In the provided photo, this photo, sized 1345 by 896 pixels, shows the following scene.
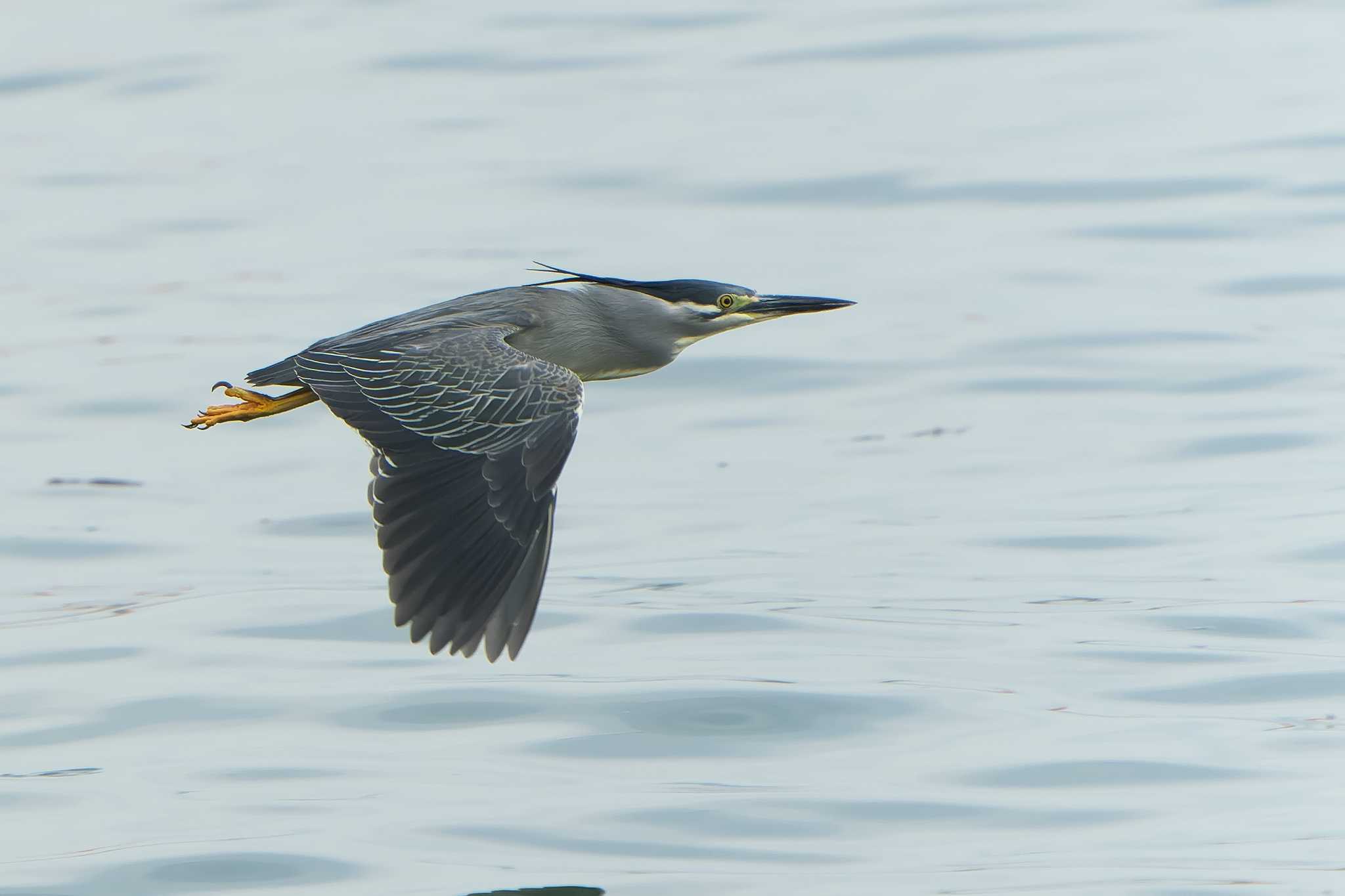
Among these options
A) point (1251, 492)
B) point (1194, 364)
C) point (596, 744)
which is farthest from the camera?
point (1194, 364)

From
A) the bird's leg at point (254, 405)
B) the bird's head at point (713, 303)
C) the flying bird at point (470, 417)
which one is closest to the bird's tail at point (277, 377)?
the flying bird at point (470, 417)

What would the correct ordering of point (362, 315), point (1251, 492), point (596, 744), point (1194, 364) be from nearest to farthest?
1. point (596, 744)
2. point (1251, 492)
3. point (1194, 364)
4. point (362, 315)

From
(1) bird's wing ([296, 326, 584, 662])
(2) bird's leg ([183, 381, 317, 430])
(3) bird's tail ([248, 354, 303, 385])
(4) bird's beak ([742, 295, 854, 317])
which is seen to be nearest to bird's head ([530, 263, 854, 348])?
(4) bird's beak ([742, 295, 854, 317])

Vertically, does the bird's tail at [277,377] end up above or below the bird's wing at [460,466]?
above

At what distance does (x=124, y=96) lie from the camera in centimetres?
2205

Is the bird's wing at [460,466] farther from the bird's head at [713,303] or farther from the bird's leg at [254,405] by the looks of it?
the bird's head at [713,303]

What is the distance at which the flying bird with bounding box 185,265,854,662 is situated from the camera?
7059 millimetres

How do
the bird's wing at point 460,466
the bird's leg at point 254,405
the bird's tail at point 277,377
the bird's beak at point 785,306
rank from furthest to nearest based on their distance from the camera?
the bird's beak at point 785,306 → the bird's leg at point 254,405 → the bird's tail at point 277,377 → the bird's wing at point 460,466

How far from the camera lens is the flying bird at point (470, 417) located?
7059 millimetres

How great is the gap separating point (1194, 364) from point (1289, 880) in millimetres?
7548

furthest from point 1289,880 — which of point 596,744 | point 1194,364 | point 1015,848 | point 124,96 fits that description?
point 124,96

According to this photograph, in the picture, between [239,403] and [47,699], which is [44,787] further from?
[239,403]

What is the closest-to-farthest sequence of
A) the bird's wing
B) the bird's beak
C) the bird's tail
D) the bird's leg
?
the bird's wing, the bird's tail, the bird's leg, the bird's beak

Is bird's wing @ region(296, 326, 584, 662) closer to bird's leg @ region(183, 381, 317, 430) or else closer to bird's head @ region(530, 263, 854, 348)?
bird's leg @ region(183, 381, 317, 430)
